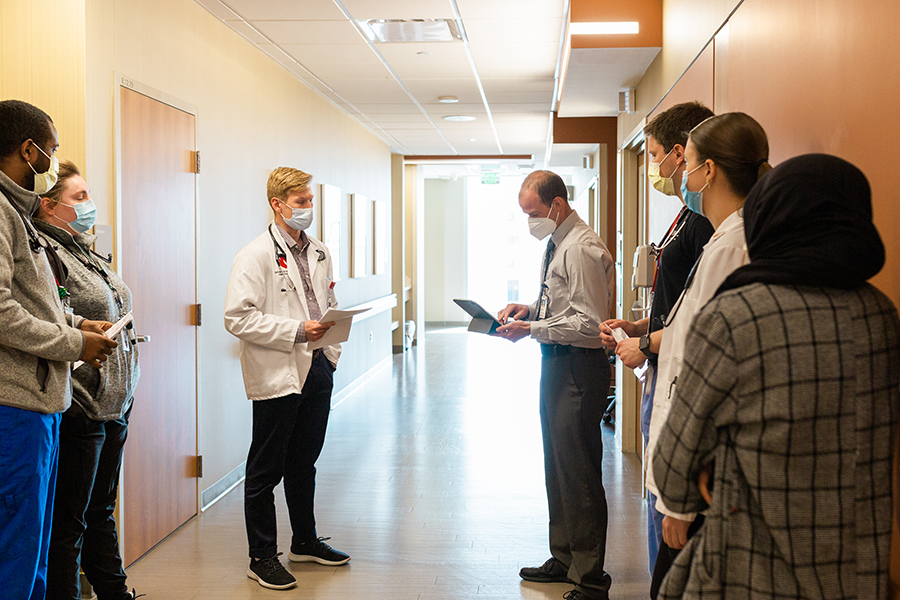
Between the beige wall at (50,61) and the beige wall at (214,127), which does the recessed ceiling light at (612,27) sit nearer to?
the beige wall at (214,127)

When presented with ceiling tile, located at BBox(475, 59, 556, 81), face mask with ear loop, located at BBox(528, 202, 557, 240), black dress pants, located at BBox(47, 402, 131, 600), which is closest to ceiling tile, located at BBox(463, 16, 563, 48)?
ceiling tile, located at BBox(475, 59, 556, 81)

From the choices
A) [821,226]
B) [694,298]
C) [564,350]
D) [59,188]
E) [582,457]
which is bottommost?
[582,457]

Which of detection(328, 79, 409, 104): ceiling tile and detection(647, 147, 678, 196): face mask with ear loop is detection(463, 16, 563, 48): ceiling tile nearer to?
detection(328, 79, 409, 104): ceiling tile

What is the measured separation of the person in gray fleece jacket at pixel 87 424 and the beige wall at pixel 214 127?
48 centimetres

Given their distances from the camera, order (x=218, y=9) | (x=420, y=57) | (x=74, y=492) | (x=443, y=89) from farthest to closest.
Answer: (x=443, y=89) → (x=420, y=57) → (x=218, y=9) → (x=74, y=492)

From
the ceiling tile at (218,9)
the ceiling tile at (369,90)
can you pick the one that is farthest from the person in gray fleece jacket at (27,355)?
the ceiling tile at (369,90)

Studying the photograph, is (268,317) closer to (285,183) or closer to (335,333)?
(335,333)

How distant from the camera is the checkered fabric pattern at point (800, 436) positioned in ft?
4.14

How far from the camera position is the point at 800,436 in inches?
49.9

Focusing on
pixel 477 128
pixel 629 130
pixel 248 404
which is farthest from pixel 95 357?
pixel 477 128

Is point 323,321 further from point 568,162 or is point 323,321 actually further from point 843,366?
point 568,162

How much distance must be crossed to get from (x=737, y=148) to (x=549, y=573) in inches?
87.9

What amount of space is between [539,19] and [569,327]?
2.60 metres

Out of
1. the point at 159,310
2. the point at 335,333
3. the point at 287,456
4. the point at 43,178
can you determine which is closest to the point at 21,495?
the point at 43,178
